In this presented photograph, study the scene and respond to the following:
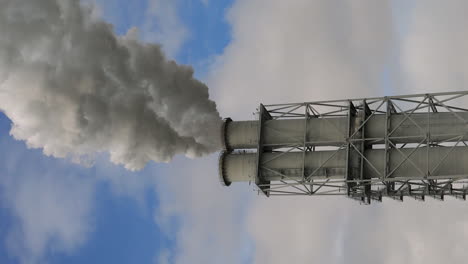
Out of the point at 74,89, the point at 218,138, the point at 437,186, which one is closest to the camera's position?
the point at 74,89

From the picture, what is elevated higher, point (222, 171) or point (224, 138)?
point (224, 138)

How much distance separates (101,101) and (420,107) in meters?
16.7

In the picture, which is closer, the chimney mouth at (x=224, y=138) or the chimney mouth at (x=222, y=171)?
the chimney mouth at (x=222, y=171)

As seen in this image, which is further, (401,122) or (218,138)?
(218,138)

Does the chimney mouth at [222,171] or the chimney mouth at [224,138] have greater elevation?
the chimney mouth at [224,138]

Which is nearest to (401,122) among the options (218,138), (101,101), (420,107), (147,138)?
(420,107)

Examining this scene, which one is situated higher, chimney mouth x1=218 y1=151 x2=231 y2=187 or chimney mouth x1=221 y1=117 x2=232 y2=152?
chimney mouth x1=221 y1=117 x2=232 y2=152

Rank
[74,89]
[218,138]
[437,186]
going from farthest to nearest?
[218,138] < [437,186] < [74,89]

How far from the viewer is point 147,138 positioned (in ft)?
102

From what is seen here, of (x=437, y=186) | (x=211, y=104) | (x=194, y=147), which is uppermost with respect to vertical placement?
(x=211, y=104)

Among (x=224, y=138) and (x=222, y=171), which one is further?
(x=224, y=138)

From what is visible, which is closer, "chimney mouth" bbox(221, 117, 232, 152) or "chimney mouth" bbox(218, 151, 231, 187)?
"chimney mouth" bbox(218, 151, 231, 187)

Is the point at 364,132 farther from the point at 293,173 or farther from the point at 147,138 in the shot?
the point at 147,138

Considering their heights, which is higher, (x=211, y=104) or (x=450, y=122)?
(x=211, y=104)
